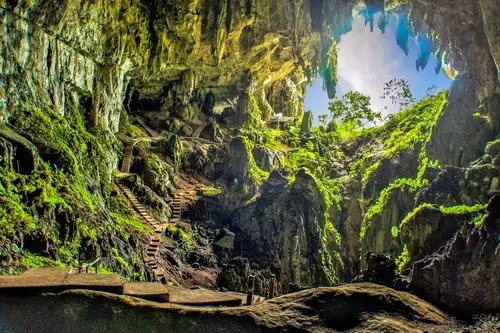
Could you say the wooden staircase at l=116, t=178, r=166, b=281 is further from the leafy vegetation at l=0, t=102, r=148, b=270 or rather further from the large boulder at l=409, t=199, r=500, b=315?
the large boulder at l=409, t=199, r=500, b=315

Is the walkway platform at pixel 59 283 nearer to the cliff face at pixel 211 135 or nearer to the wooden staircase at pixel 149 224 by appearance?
the cliff face at pixel 211 135

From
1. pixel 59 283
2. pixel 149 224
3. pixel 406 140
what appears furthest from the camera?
pixel 406 140

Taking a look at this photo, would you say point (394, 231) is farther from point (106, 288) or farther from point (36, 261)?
point (106, 288)

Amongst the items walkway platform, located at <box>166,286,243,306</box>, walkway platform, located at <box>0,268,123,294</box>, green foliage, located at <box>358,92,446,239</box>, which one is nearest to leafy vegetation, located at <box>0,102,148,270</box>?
walkway platform, located at <box>0,268,123,294</box>

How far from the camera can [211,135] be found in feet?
Result: 102

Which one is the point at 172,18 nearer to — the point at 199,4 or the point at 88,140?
the point at 199,4

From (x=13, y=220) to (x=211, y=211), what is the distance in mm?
14770

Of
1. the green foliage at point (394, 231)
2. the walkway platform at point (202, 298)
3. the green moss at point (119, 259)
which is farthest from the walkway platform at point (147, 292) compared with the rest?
the green foliage at point (394, 231)

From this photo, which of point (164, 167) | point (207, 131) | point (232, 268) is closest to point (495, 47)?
point (232, 268)

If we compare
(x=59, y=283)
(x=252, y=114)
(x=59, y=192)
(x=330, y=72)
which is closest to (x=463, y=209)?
(x=59, y=192)

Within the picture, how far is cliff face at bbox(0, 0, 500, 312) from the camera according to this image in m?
12.8

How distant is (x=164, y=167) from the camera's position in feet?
80.0

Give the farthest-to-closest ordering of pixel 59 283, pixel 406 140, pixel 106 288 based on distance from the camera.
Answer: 1. pixel 406 140
2. pixel 106 288
3. pixel 59 283

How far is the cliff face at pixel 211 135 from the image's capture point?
12836 millimetres
